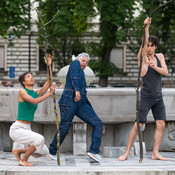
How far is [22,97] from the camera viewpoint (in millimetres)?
5961

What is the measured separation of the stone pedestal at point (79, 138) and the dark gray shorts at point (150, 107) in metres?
1.11

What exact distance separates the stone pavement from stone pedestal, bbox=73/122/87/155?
0.41m

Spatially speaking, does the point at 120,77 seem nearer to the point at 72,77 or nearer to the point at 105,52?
the point at 105,52

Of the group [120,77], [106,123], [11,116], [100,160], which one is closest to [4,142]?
[11,116]

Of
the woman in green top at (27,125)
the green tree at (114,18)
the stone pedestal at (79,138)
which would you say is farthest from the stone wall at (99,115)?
the green tree at (114,18)

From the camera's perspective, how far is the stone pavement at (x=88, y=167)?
523 centimetres

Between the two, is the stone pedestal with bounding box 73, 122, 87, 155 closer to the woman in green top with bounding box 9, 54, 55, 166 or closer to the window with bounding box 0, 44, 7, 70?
the woman in green top with bounding box 9, 54, 55, 166

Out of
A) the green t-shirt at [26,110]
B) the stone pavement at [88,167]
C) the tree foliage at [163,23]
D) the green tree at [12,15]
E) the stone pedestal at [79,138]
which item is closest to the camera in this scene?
the stone pavement at [88,167]

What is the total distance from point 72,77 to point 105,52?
1939 cm

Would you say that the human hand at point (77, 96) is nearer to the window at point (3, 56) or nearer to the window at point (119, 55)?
the window at point (119, 55)

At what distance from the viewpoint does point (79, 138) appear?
7.27m

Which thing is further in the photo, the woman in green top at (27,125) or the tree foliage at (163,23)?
the tree foliage at (163,23)

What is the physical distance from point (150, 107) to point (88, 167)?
145cm

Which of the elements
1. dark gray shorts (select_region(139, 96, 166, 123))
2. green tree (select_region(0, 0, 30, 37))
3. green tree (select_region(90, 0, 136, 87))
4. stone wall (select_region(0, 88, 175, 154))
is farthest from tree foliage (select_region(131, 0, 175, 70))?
dark gray shorts (select_region(139, 96, 166, 123))
